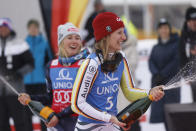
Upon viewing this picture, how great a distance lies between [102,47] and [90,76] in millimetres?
253

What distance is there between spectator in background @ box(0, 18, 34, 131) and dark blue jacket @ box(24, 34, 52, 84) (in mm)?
1021

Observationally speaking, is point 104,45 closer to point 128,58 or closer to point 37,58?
point 128,58

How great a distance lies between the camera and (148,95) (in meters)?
2.88

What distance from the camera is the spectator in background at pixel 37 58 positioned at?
645 cm

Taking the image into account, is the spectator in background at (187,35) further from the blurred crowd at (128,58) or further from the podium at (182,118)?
the podium at (182,118)

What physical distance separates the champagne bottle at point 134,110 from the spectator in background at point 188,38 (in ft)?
8.19

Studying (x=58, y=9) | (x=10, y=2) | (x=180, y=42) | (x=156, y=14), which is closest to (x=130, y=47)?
(x=180, y=42)

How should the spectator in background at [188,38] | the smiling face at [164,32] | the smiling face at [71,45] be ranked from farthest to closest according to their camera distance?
1. the smiling face at [164,32]
2. the spectator in background at [188,38]
3. the smiling face at [71,45]

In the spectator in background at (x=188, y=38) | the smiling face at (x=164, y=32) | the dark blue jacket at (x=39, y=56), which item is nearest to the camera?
the spectator in background at (x=188, y=38)

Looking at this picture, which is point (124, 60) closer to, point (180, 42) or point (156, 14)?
point (180, 42)

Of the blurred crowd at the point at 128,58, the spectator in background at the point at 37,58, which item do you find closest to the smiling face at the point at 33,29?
the spectator in background at the point at 37,58

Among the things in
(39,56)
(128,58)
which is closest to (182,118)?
(128,58)

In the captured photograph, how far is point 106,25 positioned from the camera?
9.66 feet

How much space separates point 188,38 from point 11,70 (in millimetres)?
2210
